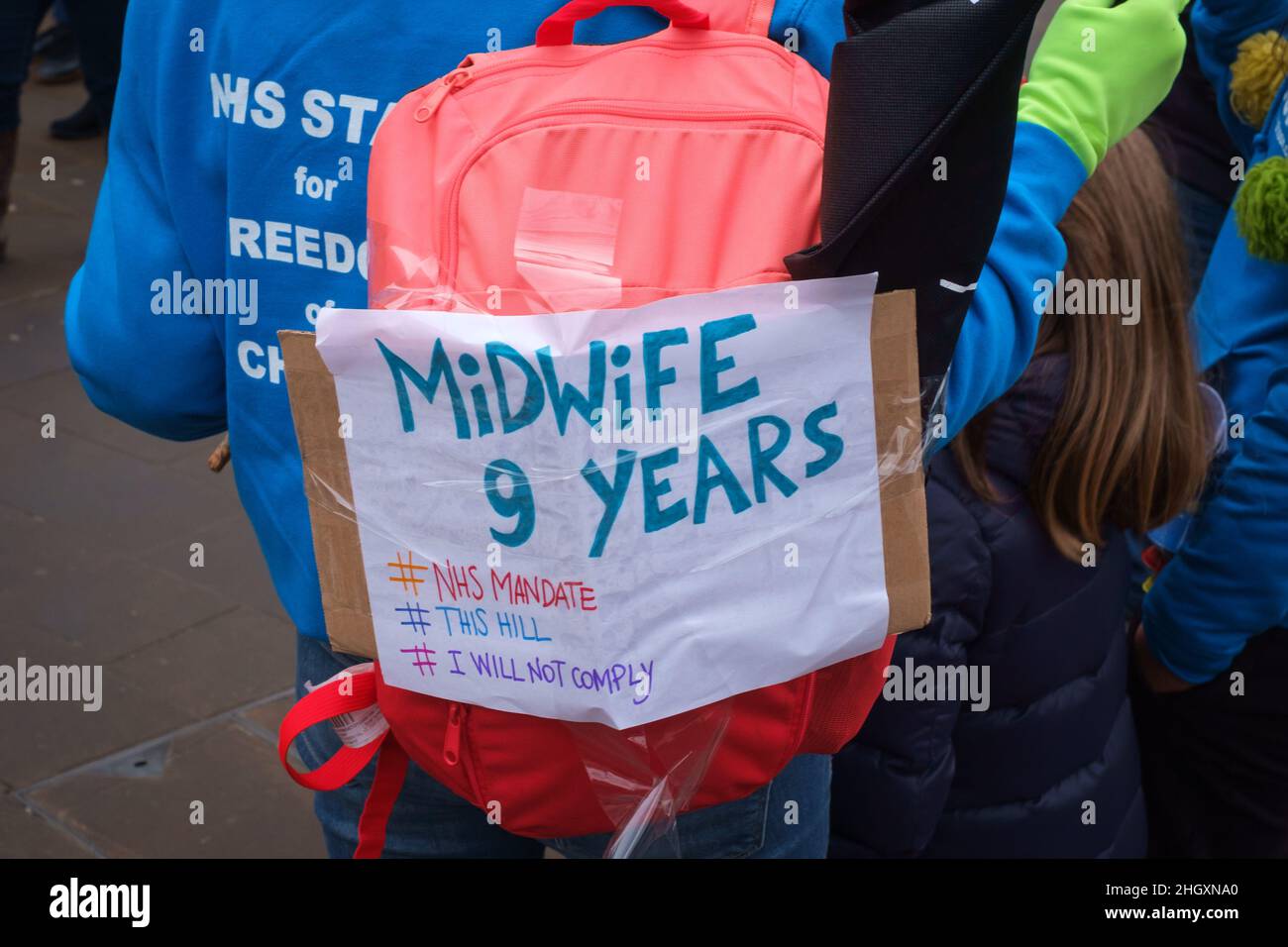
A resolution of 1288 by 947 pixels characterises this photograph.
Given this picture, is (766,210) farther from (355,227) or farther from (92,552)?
(92,552)

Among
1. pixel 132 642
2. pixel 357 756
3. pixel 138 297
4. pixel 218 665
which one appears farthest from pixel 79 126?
pixel 357 756

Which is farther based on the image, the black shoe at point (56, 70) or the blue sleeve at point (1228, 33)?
the black shoe at point (56, 70)

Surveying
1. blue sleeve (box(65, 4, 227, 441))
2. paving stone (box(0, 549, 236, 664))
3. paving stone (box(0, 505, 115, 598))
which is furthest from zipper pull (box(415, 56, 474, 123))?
paving stone (box(0, 505, 115, 598))

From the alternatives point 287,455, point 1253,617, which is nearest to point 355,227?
point 287,455

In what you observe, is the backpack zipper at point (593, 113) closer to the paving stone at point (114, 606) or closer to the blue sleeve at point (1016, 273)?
the blue sleeve at point (1016, 273)

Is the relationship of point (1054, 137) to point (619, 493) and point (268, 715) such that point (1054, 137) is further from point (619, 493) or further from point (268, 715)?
point (268, 715)

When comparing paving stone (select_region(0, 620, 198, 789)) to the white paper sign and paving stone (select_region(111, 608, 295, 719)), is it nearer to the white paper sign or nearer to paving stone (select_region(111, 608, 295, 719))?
paving stone (select_region(111, 608, 295, 719))

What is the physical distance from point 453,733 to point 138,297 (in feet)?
2.23

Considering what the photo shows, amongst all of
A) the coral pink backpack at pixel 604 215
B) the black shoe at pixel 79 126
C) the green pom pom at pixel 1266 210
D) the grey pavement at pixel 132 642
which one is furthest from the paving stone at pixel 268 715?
the black shoe at pixel 79 126

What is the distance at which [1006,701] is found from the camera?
2.25m

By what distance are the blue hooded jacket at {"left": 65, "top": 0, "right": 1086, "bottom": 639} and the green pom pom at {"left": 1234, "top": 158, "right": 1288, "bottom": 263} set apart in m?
0.93

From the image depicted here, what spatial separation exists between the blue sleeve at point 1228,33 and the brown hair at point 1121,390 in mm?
644

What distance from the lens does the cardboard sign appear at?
4.10ft

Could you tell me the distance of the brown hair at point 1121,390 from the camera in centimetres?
211
